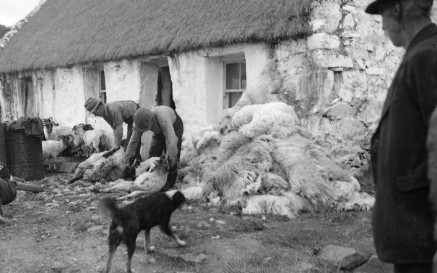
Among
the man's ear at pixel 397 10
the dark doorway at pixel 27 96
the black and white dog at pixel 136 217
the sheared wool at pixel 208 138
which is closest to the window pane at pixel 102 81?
the dark doorway at pixel 27 96

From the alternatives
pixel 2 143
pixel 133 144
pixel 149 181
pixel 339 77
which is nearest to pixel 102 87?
pixel 2 143

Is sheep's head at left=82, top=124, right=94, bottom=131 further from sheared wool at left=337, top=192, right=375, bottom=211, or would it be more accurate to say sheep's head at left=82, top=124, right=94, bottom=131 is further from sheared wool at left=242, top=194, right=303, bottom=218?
sheared wool at left=337, top=192, right=375, bottom=211

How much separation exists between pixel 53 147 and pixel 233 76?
15.8ft

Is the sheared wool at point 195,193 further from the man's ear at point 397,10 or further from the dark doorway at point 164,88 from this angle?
the dark doorway at point 164,88

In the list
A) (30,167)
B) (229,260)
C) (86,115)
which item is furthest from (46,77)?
(229,260)

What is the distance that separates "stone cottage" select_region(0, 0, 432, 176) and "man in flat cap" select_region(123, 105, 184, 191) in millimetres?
1985

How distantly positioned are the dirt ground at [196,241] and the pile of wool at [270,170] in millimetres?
270

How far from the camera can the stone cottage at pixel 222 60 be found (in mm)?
8148

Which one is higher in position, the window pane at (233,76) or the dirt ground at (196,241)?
the window pane at (233,76)

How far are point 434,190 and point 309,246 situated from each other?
3667mm

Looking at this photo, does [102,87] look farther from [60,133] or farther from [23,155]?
[23,155]

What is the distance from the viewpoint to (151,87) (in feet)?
40.4

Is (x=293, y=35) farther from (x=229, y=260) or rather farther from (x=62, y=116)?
(x=62, y=116)

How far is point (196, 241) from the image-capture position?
5070 mm
